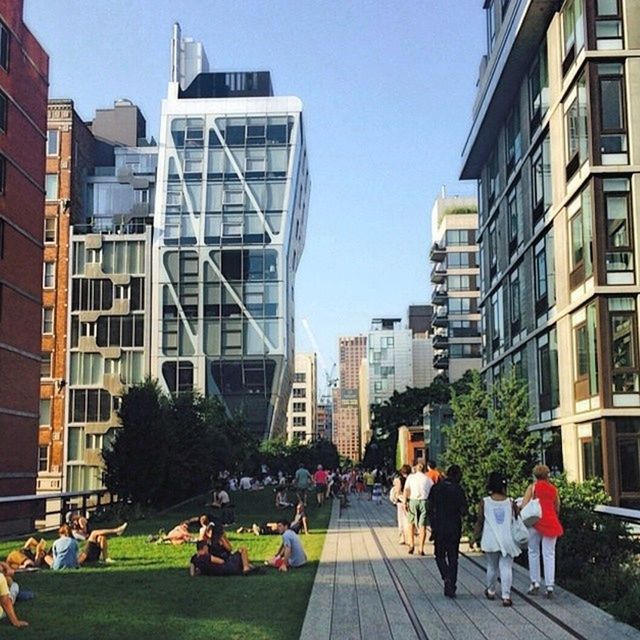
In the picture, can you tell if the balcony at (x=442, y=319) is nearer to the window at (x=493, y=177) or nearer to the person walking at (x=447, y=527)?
the window at (x=493, y=177)

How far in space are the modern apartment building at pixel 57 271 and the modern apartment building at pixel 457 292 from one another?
37961 millimetres

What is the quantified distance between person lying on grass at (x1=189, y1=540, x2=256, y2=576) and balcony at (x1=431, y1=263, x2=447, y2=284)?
3524 inches

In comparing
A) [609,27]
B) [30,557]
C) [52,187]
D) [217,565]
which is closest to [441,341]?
[52,187]

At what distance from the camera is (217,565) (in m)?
15.8

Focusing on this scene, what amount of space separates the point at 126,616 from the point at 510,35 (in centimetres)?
2864

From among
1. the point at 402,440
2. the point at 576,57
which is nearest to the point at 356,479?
the point at 402,440

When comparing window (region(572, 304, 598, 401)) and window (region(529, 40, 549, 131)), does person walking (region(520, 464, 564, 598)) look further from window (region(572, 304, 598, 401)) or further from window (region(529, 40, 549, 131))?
window (region(529, 40, 549, 131))

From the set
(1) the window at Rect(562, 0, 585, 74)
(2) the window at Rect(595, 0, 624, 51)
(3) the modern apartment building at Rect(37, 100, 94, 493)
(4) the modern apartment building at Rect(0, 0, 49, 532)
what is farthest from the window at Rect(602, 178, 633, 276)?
(3) the modern apartment building at Rect(37, 100, 94, 493)

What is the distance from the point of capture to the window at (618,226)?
89.0 ft

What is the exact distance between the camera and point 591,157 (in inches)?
1086

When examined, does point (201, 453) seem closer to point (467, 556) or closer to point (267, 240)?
point (467, 556)

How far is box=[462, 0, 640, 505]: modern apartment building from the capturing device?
2686cm

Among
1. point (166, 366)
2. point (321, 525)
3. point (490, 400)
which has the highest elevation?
point (166, 366)

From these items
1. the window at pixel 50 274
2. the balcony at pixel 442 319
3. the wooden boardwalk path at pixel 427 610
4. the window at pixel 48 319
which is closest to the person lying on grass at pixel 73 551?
the wooden boardwalk path at pixel 427 610
